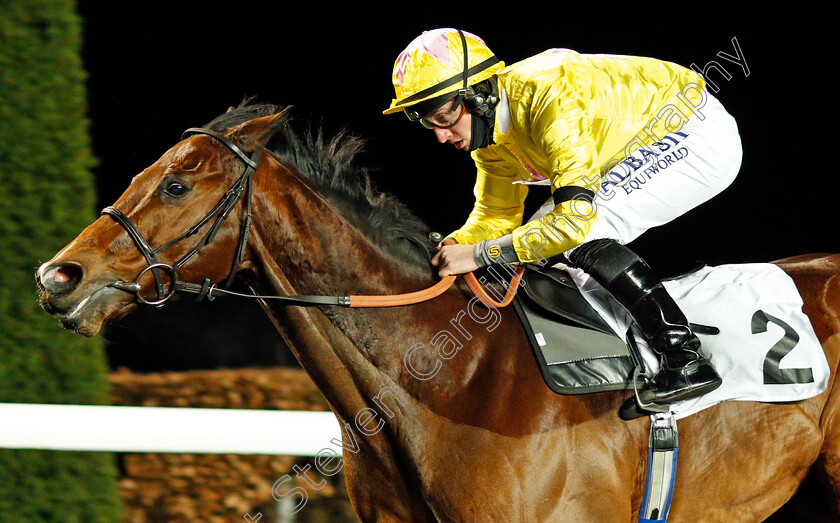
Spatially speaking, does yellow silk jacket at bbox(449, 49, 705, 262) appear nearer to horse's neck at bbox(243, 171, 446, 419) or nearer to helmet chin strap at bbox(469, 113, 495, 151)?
helmet chin strap at bbox(469, 113, 495, 151)

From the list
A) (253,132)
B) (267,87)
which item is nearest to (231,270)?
→ (253,132)

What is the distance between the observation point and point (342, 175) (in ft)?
7.49

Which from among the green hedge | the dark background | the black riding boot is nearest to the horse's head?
the black riding boot

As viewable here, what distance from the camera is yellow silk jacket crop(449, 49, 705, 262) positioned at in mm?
2109

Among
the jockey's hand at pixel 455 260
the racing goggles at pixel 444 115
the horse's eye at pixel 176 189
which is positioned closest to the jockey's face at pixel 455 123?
the racing goggles at pixel 444 115

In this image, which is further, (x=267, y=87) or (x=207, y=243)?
(x=267, y=87)

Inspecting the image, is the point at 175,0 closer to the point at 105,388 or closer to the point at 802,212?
the point at 105,388

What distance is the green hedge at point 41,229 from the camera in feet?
9.84

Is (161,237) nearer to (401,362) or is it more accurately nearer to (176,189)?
(176,189)

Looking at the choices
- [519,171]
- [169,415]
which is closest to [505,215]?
[519,171]

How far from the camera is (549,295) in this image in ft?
7.33

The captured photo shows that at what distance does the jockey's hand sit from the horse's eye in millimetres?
739

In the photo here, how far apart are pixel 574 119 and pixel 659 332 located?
640mm

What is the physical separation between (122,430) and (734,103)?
125 inches
